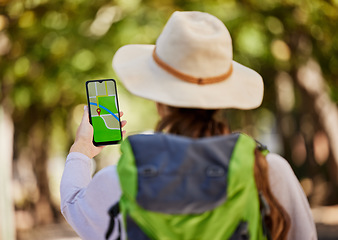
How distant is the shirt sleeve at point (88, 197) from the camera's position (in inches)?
81.8

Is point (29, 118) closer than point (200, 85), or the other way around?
point (200, 85)

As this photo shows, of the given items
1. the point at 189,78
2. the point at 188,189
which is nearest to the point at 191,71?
the point at 189,78

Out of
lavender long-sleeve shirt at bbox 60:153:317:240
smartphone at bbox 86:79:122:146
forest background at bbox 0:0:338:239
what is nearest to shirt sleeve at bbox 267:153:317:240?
lavender long-sleeve shirt at bbox 60:153:317:240

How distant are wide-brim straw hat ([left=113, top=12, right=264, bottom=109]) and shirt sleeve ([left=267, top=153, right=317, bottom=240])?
233mm

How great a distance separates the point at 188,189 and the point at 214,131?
256 mm

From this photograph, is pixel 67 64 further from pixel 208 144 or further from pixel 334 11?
pixel 208 144

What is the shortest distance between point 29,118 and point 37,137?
195 cm

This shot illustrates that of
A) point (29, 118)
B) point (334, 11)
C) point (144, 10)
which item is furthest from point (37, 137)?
point (334, 11)

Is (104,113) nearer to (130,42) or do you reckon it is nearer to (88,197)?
(88,197)

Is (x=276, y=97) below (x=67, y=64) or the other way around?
below

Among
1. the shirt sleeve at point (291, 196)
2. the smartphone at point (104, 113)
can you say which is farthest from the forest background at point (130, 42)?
the shirt sleeve at point (291, 196)

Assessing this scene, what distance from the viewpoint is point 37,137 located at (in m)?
22.5

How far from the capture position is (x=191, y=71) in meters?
2.17

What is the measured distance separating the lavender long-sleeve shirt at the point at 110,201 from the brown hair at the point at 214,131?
32 millimetres
